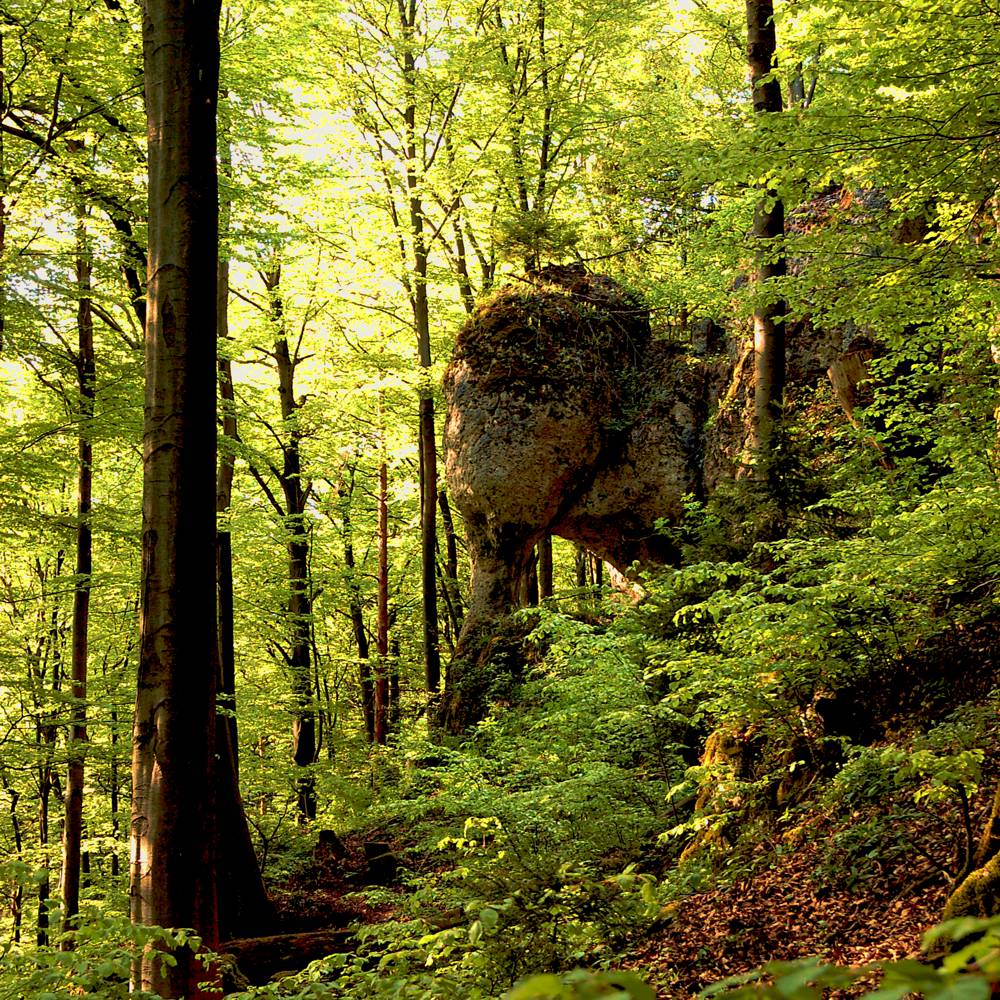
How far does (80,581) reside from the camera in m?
10.8

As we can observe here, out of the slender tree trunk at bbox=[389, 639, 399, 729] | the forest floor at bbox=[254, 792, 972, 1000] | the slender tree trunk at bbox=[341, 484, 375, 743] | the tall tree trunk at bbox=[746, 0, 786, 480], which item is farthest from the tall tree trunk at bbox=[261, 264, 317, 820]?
the forest floor at bbox=[254, 792, 972, 1000]

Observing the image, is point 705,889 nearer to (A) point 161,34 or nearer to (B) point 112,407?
(A) point 161,34

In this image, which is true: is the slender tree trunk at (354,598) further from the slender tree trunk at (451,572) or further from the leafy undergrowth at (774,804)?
the leafy undergrowth at (774,804)

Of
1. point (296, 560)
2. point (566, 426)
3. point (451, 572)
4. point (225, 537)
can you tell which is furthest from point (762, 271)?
point (451, 572)

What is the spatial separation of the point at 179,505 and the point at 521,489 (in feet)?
37.5

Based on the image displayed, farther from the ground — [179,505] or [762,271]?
[762,271]

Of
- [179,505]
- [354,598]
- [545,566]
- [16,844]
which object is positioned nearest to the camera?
[179,505]

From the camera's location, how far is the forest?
372 cm

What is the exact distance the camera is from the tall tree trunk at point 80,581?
33.9 ft

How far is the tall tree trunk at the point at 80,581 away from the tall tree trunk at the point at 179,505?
22.7ft

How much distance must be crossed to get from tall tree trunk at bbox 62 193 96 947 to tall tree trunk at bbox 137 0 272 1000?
6927mm

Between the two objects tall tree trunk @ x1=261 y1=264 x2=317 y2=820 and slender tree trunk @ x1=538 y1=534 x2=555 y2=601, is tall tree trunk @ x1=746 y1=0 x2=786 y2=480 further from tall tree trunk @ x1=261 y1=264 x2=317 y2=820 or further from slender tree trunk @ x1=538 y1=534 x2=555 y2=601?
tall tree trunk @ x1=261 y1=264 x2=317 y2=820

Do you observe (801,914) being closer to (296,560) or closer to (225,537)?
(225,537)

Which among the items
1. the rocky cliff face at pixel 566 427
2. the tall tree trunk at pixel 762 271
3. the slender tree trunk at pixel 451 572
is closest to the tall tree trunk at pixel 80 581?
the rocky cliff face at pixel 566 427
